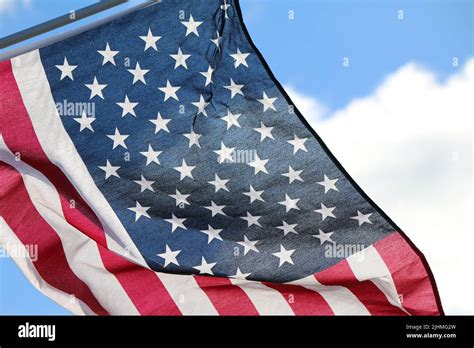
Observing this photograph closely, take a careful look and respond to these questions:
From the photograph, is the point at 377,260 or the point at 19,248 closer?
the point at 19,248

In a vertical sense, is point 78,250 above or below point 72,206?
below

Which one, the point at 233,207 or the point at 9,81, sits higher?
the point at 9,81

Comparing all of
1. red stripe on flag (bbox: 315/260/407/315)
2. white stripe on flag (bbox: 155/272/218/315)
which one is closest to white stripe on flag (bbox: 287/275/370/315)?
red stripe on flag (bbox: 315/260/407/315)

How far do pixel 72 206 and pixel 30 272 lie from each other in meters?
0.64

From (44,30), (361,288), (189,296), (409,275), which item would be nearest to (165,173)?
(189,296)

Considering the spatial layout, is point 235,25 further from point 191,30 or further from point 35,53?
point 35,53

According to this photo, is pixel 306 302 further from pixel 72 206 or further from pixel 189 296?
pixel 72 206

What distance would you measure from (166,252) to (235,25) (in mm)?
2022

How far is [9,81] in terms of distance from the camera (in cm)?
752

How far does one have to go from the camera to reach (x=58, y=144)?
7688 millimetres

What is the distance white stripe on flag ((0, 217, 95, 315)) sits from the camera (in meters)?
7.54
